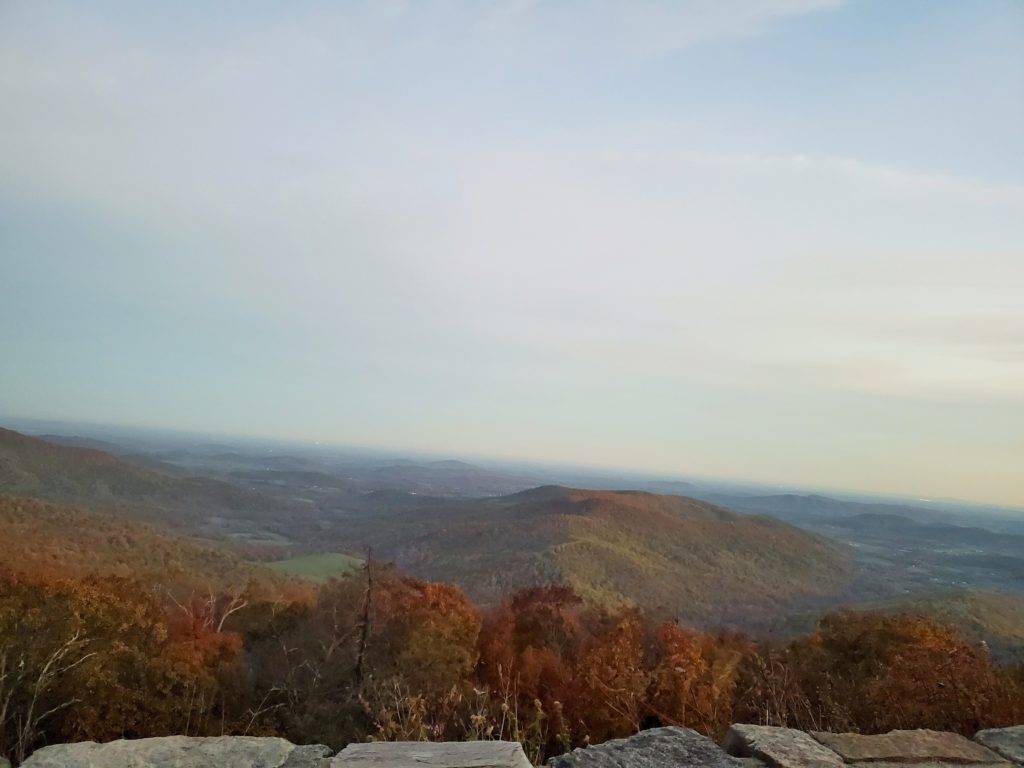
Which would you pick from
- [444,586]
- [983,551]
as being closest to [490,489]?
[983,551]

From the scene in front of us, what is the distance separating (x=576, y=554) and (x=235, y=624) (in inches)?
1656

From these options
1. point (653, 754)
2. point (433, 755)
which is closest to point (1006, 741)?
point (653, 754)

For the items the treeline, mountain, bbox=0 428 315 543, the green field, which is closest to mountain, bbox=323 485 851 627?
the green field

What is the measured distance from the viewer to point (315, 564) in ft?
177

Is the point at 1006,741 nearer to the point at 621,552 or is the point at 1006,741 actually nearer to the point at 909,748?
the point at 909,748

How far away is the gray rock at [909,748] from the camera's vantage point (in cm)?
422

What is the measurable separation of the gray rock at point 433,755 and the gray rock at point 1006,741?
3.48 m

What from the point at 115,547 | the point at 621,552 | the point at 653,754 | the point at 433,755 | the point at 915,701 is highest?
the point at 433,755

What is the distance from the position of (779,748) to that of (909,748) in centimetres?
96

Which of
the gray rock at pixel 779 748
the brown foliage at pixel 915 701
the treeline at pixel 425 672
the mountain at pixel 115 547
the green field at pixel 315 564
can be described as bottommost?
the green field at pixel 315 564

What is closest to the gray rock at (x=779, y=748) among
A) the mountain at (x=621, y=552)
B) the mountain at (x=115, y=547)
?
the mountain at (x=115, y=547)

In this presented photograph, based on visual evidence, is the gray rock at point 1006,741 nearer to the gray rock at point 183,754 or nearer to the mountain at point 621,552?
the gray rock at point 183,754

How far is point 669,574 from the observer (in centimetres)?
5812

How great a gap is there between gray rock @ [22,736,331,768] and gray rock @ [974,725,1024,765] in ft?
15.0
